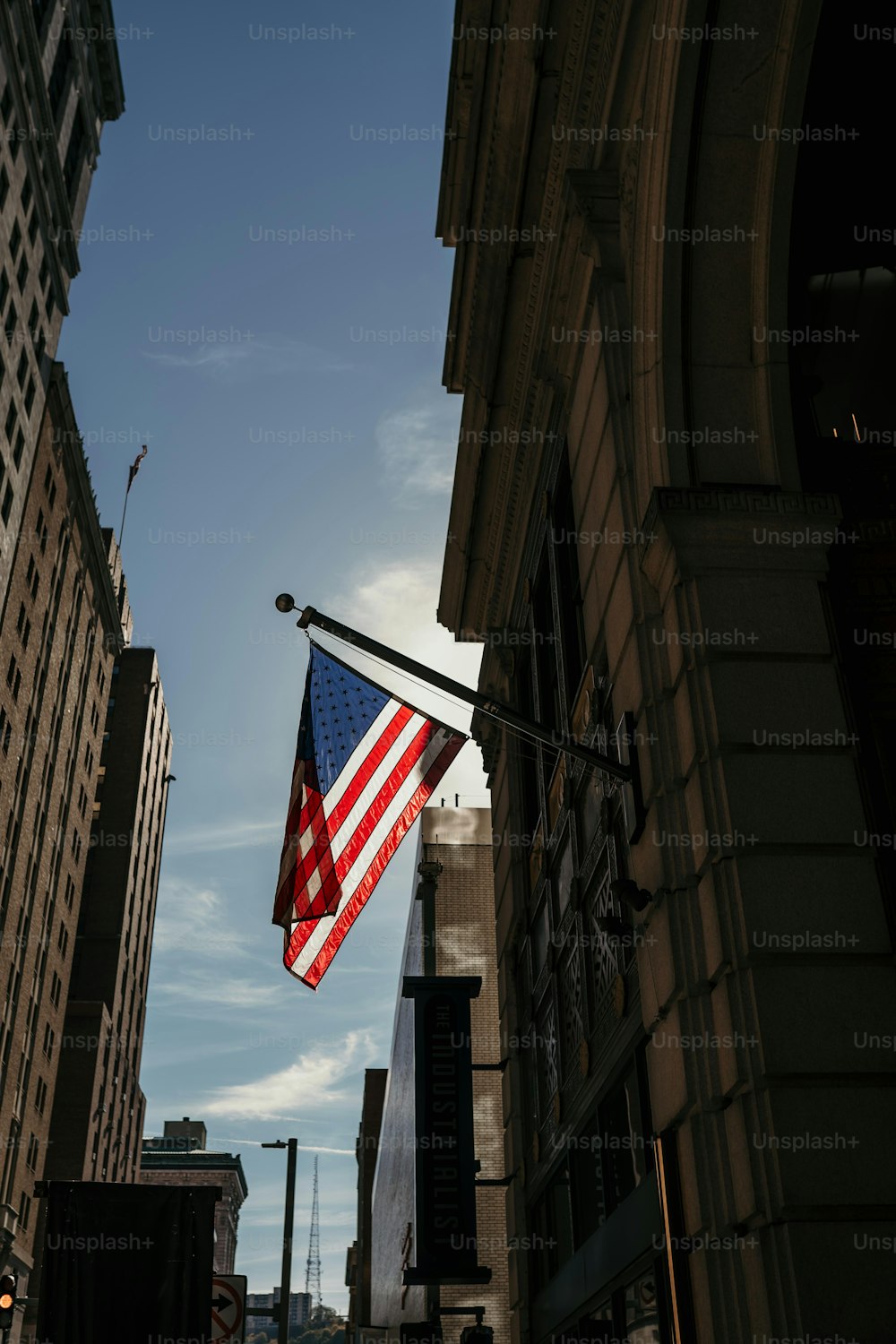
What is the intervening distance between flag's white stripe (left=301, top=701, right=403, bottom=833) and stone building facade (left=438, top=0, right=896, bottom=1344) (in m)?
2.19

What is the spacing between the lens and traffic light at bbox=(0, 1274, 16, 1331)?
58.7ft

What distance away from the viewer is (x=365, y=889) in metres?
12.6

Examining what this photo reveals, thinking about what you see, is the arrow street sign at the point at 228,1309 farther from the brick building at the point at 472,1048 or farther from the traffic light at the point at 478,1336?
the brick building at the point at 472,1048

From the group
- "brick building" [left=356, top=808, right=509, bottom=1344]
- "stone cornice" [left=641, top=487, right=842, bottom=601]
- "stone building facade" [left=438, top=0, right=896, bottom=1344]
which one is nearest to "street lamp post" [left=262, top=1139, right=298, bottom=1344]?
"brick building" [left=356, top=808, right=509, bottom=1344]

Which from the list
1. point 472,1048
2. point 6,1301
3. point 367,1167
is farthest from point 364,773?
point 367,1167

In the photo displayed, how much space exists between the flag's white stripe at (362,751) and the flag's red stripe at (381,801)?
0.34m

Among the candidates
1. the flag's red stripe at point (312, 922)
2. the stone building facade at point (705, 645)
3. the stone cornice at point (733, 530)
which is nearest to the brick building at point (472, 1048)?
the stone building facade at point (705, 645)

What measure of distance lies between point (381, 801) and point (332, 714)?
107 centimetres

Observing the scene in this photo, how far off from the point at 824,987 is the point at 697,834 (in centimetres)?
149

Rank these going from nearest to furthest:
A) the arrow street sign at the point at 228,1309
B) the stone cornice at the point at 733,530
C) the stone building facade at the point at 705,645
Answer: the stone building facade at the point at 705,645
the stone cornice at the point at 733,530
the arrow street sign at the point at 228,1309

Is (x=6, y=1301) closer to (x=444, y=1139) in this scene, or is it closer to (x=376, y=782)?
(x=444, y=1139)

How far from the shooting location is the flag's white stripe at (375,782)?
12.4 metres

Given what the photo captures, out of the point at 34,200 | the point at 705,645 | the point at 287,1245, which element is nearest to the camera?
the point at 705,645

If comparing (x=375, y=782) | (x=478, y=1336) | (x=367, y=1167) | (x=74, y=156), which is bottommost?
(x=478, y=1336)
